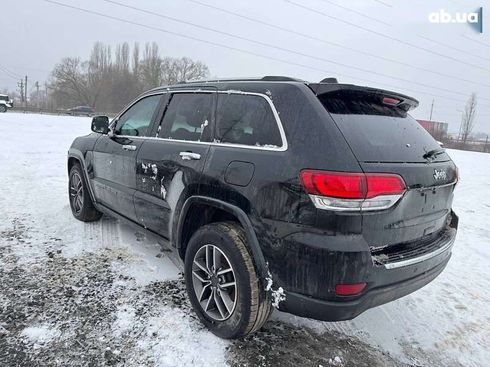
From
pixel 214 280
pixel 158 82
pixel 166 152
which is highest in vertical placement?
pixel 158 82

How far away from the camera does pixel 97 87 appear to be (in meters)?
67.8

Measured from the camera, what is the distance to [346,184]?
213 centimetres

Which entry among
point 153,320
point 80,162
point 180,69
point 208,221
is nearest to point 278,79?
point 208,221

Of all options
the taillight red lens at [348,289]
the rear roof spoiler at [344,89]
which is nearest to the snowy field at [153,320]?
the taillight red lens at [348,289]

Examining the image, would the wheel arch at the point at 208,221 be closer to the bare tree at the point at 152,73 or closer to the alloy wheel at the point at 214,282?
the alloy wheel at the point at 214,282

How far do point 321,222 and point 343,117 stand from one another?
0.70 metres

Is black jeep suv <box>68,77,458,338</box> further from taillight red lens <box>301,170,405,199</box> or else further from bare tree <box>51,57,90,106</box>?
bare tree <box>51,57,90,106</box>

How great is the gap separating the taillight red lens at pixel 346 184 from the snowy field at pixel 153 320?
1225 millimetres

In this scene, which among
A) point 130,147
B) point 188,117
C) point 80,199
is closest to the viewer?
point 188,117

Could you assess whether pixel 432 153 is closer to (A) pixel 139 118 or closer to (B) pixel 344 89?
(B) pixel 344 89

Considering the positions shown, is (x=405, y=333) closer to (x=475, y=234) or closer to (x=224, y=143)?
(x=224, y=143)

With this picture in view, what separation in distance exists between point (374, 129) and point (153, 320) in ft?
6.88

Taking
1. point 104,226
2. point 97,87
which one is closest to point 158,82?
point 97,87

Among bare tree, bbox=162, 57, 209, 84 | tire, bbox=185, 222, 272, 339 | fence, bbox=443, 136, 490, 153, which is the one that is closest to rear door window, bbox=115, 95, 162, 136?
tire, bbox=185, 222, 272, 339
